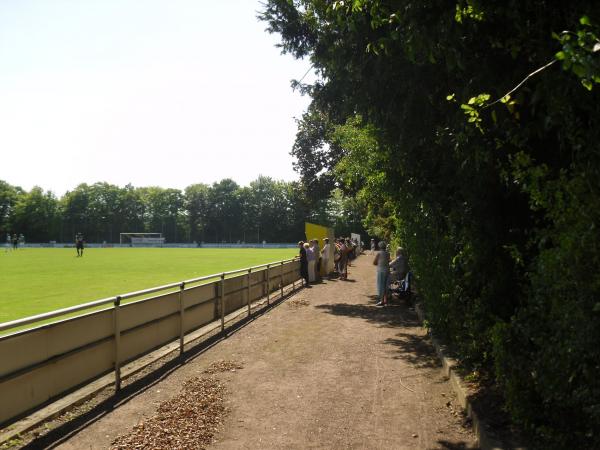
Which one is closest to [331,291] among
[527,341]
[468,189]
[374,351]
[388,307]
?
[388,307]

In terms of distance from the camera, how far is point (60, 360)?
5.38 metres

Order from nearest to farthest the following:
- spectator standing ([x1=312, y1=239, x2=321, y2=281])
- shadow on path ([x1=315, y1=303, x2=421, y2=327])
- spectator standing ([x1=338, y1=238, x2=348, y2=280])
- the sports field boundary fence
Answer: the sports field boundary fence → shadow on path ([x1=315, y1=303, x2=421, y2=327]) → spectator standing ([x1=312, y1=239, x2=321, y2=281]) → spectator standing ([x1=338, y1=238, x2=348, y2=280])

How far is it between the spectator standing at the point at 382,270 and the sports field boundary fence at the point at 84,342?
6405 millimetres

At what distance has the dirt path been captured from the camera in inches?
199

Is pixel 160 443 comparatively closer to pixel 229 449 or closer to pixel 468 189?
pixel 229 449

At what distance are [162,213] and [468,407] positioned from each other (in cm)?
15304

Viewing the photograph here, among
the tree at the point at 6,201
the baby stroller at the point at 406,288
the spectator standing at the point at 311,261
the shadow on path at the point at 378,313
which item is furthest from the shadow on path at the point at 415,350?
the tree at the point at 6,201

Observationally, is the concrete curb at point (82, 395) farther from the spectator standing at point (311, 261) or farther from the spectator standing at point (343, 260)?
the spectator standing at point (343, 260)

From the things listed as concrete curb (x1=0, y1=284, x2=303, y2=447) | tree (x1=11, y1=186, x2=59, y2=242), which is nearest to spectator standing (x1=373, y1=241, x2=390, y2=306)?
concrete curb (x1=0, y1=284, x2=303, y2=447)

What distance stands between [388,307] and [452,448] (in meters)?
10.4

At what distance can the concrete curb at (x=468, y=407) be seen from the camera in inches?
180

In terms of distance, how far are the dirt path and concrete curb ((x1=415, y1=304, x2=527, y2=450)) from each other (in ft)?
0.39

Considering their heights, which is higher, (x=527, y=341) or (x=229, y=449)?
(x=527, y=341)

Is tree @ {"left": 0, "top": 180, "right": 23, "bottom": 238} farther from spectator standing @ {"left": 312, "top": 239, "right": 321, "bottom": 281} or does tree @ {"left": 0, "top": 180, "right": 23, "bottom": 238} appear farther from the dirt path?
the dirt path
